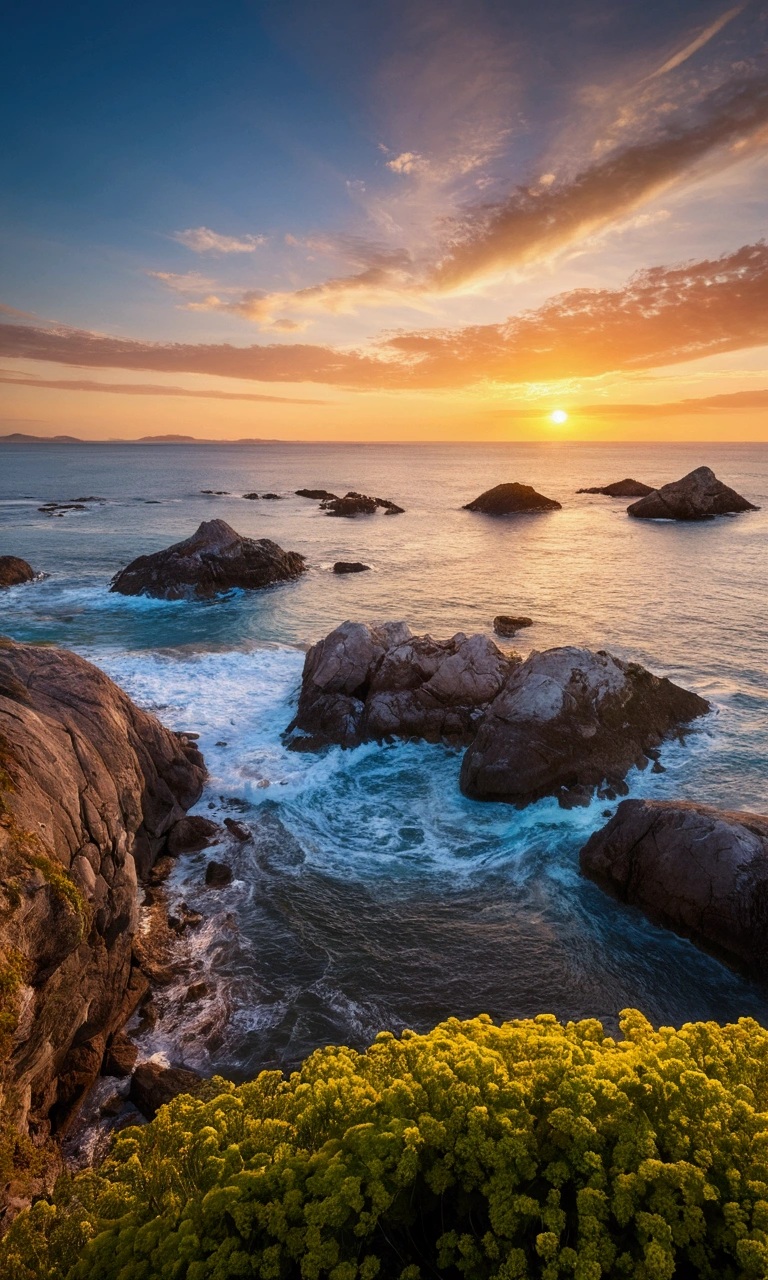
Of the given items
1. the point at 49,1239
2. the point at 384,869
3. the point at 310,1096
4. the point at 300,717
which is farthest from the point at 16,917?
the point at 300,717

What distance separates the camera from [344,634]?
95.8 feet

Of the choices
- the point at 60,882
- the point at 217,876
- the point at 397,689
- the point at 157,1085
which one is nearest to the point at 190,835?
the point at 217,876

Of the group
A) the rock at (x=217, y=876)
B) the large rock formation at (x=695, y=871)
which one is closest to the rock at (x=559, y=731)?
the large rock formation at (x=695, y=871)

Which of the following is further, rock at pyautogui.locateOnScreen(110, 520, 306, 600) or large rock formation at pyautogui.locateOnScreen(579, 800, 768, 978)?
rock at pyautogui.locateOnScreen(110, 520, 306, 600)

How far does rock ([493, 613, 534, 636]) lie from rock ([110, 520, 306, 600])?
20.5 metres

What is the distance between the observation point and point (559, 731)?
73.9 ft

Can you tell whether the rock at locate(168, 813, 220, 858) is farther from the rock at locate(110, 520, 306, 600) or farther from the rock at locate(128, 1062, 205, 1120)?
the rock at locate(110, 520, 306, 600)

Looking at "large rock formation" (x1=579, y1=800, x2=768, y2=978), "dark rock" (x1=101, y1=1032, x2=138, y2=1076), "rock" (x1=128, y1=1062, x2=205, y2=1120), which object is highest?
"large rock formation" (x1=579, y1=800, x2=768, y2=978)

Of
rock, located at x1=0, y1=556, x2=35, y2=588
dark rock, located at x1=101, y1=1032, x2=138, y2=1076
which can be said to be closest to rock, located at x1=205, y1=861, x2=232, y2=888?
dark rock, located at x1=101, y1=1032, x2=138, y2=1076

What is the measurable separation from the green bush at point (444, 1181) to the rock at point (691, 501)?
9486 cm

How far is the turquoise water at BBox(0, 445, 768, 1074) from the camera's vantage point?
14391 millimetres

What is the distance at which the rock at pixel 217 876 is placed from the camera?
59.9 ft

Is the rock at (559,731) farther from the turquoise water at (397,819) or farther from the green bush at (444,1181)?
the green bush at (444,1181)

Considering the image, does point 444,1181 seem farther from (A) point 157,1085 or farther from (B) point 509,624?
(B) point 509,624
